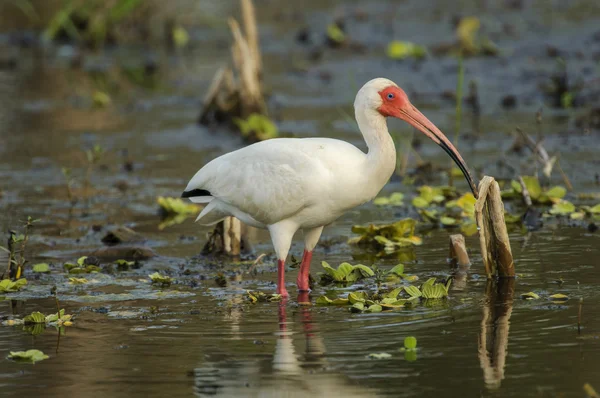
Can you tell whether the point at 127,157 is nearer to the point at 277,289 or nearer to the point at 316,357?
the point at 277,289

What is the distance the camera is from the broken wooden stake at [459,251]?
8.54m

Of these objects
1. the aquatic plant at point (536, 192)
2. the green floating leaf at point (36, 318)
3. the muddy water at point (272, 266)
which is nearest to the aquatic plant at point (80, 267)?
the muddy water at point (272, 266)

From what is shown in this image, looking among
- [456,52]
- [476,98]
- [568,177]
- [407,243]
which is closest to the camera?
[407,243]

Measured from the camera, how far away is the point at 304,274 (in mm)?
8250

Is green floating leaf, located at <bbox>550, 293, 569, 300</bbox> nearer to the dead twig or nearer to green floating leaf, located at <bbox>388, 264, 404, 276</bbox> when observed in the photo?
green floating leaf, located at <bbox>388, 264, 404, 276</bbox>

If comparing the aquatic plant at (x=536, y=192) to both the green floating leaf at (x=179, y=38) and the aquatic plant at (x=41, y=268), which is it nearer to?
the aquatic plant at (x=41, y=268)

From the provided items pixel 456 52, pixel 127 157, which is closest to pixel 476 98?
pixel 456 52

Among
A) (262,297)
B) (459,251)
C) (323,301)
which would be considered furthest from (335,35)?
(323,301)

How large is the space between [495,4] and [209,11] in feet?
20.7

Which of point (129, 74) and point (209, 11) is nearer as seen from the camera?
point (129, 74)

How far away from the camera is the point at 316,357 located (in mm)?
6445

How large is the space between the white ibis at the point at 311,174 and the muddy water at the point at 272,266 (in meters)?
0.53

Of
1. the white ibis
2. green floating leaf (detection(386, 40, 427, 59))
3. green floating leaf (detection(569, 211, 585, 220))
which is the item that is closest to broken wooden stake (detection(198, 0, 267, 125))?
green floating leaf (detection(386, 40, 427, 59))

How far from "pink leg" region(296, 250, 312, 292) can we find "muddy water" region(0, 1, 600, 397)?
0.40 feet
